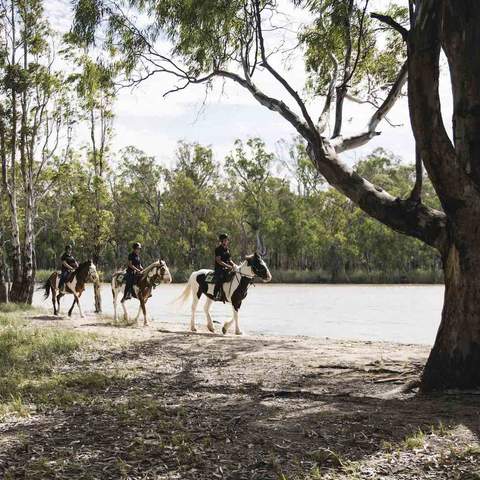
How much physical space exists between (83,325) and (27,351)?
6.05m

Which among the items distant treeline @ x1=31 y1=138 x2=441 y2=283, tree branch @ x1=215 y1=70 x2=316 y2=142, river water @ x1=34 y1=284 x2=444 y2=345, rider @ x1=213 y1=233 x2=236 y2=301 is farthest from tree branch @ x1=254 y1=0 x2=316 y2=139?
distant treeline @ x1=31 y1=138 x2=441 y2=283

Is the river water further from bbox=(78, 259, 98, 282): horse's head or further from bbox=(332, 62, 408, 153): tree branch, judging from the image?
bbox=(332, 62, 408, 153): tree branch

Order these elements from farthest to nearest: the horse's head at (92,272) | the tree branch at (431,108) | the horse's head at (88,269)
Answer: the horse's head at (92,272), the horse's head at (88,269), the tree branch at (431,108)

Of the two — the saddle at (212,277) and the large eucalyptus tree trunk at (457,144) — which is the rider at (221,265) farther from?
the large eucalyptus tree trunk at (457,144)

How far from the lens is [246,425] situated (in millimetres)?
6230

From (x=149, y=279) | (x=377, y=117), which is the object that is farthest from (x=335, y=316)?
(x=377, y=117)

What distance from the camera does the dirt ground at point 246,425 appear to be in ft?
16.4

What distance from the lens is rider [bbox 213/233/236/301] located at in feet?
50.3

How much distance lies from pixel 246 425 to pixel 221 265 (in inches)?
368

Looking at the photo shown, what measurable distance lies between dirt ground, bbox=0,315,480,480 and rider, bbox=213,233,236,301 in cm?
516

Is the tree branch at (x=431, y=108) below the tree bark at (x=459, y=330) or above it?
above

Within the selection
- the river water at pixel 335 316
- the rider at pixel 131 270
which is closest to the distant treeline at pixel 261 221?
the river water at pixel 335 316

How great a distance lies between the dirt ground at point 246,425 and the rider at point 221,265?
5155mm

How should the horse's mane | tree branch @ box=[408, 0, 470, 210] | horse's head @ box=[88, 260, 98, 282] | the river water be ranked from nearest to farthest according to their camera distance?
tree branch @ box=[408, 0, 470, 210] < the horse's mane < the river water < horse's head @ box=[88, 260, 98, 282]
